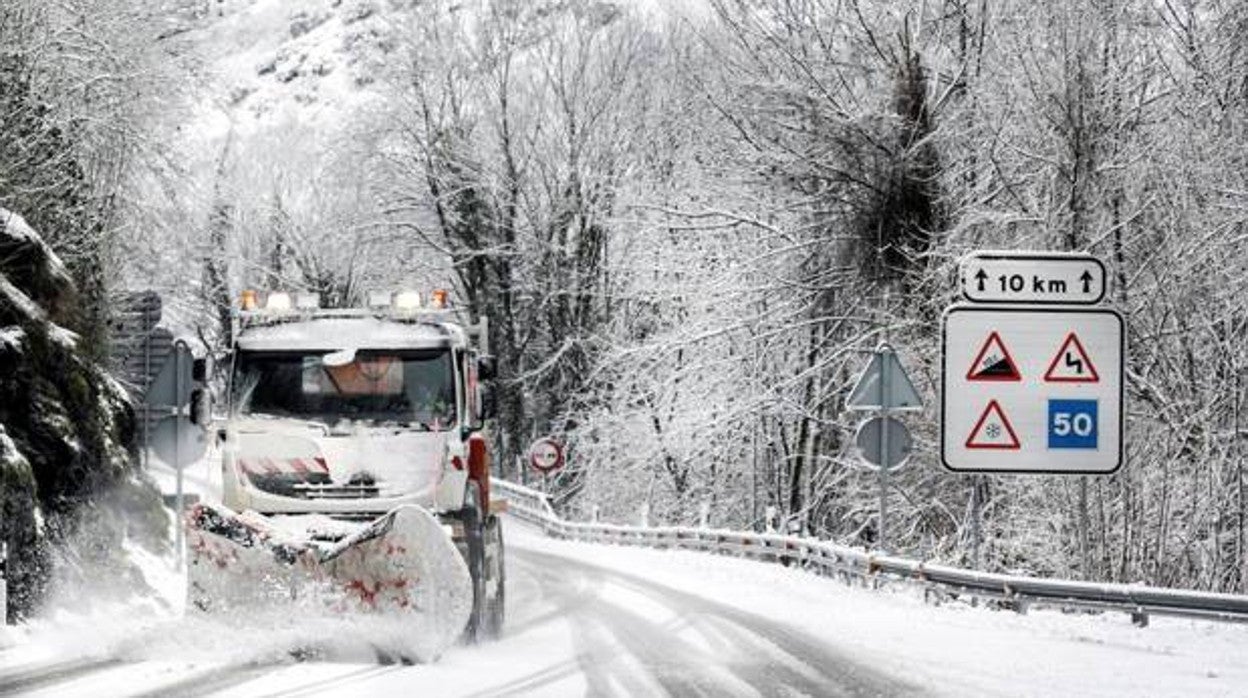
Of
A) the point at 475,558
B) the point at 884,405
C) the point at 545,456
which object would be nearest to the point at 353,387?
the point at 475,558

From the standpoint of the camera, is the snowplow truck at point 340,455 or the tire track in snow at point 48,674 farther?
the snowplow truck at point 340,455

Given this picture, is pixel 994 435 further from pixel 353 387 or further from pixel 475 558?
pixel 353 387

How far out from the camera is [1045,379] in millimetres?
9188

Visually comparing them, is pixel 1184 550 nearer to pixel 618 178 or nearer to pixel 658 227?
pixel 658 227

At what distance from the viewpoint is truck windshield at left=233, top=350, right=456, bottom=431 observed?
12688mm

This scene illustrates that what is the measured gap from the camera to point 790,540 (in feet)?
80.3

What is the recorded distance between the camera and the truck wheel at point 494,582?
13836mm

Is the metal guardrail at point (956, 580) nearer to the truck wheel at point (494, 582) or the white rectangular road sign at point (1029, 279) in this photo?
the white rectangular road sign at point (1029, 279)

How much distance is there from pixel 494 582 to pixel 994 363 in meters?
6.31

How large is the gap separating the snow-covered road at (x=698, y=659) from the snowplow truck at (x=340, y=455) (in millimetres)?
421

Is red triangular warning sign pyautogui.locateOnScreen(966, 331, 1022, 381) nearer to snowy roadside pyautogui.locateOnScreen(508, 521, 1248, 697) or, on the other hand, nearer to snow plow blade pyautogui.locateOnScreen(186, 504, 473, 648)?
snowy roadside pyautogui.locateOnScreen(508, 521, 1248, 697)

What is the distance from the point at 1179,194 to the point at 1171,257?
93 cm

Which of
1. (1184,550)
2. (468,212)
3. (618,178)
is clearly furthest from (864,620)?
(468,212)

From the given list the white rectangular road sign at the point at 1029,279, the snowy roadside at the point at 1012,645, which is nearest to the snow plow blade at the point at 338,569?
the snowy roadside at the point at 1012,645
